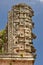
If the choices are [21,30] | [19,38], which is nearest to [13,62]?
[19,38]

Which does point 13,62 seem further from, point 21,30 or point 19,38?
point 21,30

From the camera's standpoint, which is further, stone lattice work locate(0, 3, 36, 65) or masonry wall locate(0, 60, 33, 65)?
stone lattice work locate(0, 3, 36, 65)

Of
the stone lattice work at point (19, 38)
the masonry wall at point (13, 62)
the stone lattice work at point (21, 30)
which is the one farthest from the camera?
the stone lattice work at point (21, 30)

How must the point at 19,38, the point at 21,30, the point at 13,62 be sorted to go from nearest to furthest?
the point at 13,62, the point at 19,38, the point at 21,30

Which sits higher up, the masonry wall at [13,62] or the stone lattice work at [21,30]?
the stone lattice work at [21,30]

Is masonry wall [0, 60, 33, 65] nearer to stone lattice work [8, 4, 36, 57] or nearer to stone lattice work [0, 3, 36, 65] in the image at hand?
stone lattice work [0, 3, 36, 65]

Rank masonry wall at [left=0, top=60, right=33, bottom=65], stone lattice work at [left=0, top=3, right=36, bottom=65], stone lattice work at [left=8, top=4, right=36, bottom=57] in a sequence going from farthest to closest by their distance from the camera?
stone lattice work at [left=8, top=4, right=36, bottom=57], stone lattice work at [left=0, top=3, right=36, bottom=65], masonry wall at [left=0, top=60, right=33, bottom=65]

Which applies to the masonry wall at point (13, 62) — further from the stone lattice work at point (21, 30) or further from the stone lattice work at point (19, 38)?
the stone lattice work at point (21, 30)

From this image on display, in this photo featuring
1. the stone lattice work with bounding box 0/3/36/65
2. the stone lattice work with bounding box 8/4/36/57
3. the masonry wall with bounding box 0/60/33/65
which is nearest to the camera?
the masonry wall with bounding box 0/60/33/65

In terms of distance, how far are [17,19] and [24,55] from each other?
7.28m

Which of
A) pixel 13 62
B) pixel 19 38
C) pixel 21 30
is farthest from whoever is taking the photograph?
pixel 21 30

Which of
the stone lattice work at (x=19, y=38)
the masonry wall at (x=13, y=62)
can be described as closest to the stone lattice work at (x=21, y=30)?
the stone lattice work at (x=19, y=38)

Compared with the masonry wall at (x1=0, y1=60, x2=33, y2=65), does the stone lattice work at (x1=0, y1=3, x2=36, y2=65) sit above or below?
above

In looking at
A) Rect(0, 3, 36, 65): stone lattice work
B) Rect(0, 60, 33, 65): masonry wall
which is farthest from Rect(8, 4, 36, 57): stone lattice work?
Rect(0, 60, 33, 65): masonry wall
